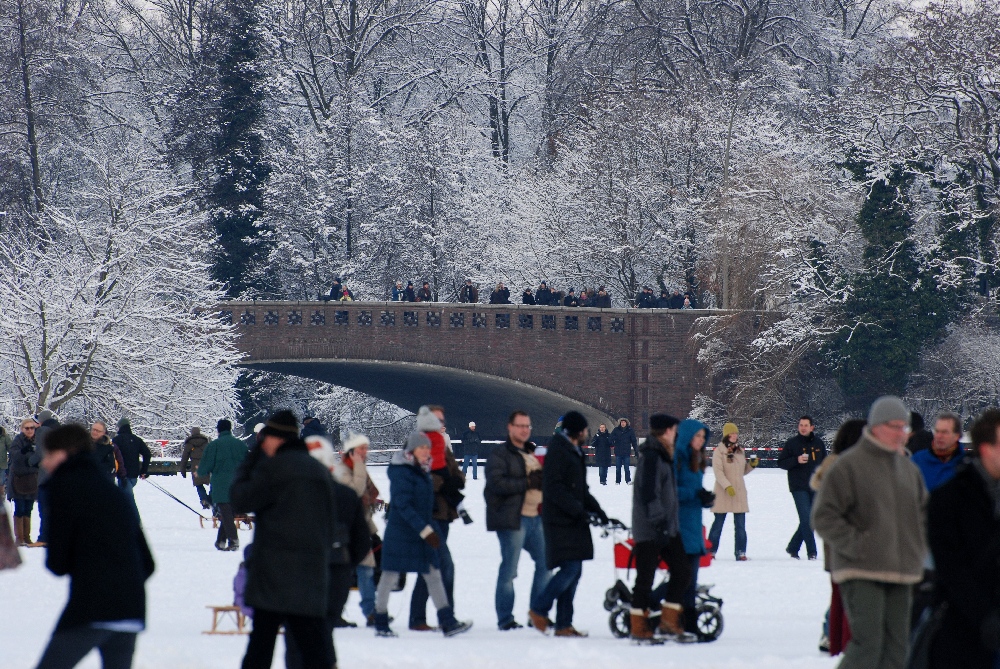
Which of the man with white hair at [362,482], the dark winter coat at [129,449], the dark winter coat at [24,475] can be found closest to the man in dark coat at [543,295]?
the dark winter coat at [129,449]

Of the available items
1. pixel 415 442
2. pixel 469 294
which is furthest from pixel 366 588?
pixel 469 294

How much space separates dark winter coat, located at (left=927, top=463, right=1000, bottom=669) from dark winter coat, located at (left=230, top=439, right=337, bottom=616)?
2.52m

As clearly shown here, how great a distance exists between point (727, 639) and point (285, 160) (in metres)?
40.2

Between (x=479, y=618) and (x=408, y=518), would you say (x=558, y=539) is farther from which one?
(x=479, y=618)

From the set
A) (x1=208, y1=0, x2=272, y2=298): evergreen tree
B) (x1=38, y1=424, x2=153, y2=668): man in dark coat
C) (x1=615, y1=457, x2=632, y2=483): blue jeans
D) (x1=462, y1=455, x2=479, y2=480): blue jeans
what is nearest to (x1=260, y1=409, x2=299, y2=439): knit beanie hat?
(x1=38, y1=424, x2=153, y2=668): man in dark coat

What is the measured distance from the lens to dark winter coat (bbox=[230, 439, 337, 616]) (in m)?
7.00

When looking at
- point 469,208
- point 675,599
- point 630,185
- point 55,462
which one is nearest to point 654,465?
point 675,599

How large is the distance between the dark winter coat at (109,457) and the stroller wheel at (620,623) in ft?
25.6

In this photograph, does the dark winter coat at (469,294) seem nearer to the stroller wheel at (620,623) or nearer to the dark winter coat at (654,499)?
the stroller wheel at (620,623)

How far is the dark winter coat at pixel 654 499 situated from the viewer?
9906 millimetres

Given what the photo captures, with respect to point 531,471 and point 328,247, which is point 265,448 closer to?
point 531,471

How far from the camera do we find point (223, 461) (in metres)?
16.4

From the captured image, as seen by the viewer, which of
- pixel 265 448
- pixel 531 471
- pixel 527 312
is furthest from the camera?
pixel 527 312

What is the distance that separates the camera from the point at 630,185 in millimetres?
45281
